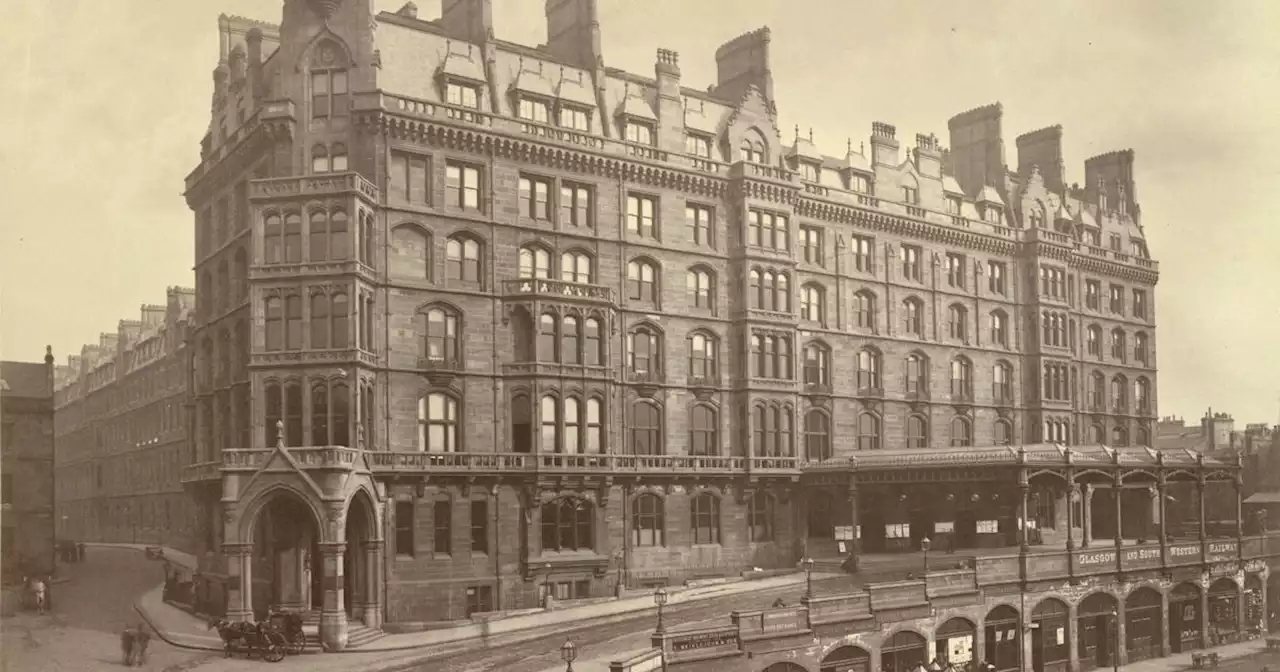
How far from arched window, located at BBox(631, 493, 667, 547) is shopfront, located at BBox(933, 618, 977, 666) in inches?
456

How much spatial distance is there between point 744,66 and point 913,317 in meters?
15.6

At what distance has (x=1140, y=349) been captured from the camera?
73.5 m

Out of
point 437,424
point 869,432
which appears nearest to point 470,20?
point 437,424

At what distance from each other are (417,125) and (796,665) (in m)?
22.4

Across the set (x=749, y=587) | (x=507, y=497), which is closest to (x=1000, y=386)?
(x=749, y=587)

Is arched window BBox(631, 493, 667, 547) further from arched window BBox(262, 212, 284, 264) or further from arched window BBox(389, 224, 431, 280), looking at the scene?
arched window BBox(262, 212, 284, 264)

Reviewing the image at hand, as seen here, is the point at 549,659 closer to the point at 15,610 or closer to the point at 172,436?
the point at 15,610

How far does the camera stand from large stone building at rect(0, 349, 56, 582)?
27.6 meters

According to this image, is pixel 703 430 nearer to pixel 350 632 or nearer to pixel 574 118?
pixel 574 118

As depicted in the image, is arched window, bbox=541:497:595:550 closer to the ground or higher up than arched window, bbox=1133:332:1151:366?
closer to the ground

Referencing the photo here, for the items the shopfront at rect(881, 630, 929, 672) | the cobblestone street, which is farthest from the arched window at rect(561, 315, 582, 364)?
the cobblestone street

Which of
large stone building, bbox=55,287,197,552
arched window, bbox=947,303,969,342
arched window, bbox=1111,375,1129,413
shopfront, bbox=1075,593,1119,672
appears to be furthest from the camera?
arched window, bbox=1111,375,1129,413

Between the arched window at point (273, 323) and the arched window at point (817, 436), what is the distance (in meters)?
25.7

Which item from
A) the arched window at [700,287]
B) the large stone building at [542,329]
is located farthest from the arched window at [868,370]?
the arched window at [700,287]
